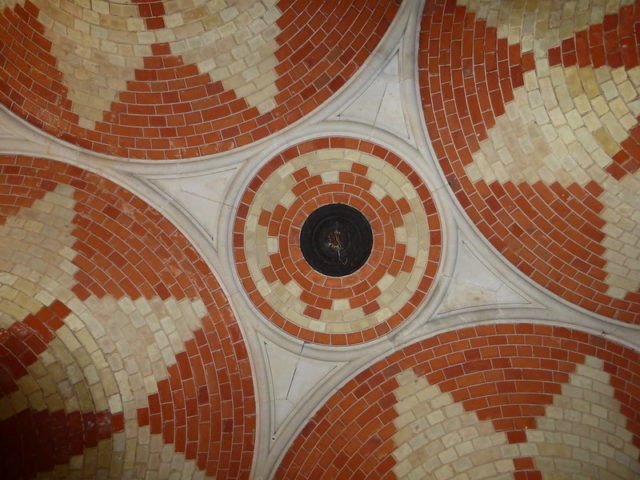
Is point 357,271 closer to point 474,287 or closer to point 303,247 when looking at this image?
point 303,247

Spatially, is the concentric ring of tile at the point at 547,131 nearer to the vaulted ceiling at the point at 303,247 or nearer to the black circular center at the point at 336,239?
the vaulted ceiling at the point at 303,247

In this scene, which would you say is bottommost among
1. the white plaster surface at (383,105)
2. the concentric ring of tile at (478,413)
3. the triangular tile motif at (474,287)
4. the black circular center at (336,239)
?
the concentric ring of tile at (478,413)

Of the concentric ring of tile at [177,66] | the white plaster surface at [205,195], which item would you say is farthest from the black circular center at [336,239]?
the concentric ring of tile at [177,66]

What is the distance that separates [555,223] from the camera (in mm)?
7754

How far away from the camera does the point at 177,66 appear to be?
768 cm

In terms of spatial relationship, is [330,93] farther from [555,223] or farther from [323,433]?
[323,433]

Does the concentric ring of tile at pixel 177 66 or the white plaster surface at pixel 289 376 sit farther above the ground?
the concentric ring of tile at pixel 177 66

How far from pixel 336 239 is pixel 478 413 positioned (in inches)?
127

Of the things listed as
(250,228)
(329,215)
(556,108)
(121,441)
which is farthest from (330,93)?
(121,441)

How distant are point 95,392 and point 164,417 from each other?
3.27ft

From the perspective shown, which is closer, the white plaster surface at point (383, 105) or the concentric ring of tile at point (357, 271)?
the white plaster surface at point (383, 105)

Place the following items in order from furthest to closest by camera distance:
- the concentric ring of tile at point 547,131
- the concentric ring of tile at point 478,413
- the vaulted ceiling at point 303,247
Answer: the concentric ring of tile at point 478,413, the vaulted ceiling at point 303,247, the concentric ring of tile at point 547,131

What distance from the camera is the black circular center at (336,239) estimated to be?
322 inches

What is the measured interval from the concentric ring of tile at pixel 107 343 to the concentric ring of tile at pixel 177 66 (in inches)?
33.3
